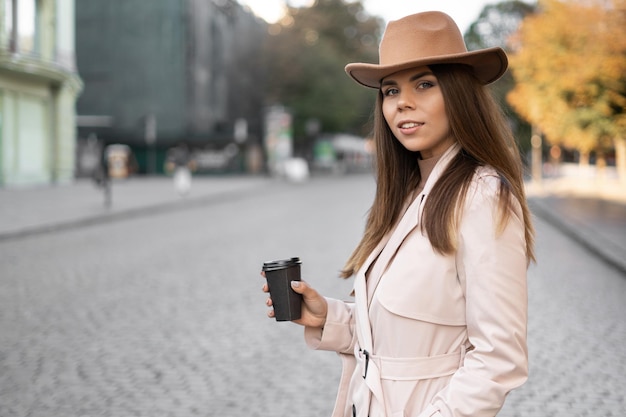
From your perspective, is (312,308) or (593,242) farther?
(593,242)

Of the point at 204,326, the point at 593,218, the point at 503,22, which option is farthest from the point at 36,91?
the point at 204,326

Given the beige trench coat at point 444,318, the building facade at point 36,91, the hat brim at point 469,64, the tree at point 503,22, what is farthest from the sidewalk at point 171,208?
the tree at point 503,22

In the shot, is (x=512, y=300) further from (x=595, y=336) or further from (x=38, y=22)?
(x=38, y=22)

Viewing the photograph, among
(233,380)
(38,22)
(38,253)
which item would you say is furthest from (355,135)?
(233,380)

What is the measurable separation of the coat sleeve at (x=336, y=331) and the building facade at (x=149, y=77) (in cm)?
4815

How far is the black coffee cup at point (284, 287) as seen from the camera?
2.12 meters

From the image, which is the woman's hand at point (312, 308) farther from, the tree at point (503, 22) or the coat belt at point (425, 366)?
the tree at point (503, 22)

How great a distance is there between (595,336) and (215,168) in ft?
152

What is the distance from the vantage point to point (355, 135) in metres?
86.4

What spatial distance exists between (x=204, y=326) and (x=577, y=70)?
62.4ft

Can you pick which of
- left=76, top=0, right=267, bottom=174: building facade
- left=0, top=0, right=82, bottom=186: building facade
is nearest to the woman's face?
left=0, top=0, right=82, bottom=186: building facade

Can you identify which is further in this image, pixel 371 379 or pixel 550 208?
pixel 550 208

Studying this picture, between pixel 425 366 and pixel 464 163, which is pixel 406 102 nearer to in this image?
pixel 464 163

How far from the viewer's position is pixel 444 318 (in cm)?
189
